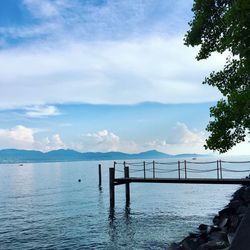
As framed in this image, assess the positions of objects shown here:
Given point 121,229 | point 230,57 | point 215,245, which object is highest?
point 230,57

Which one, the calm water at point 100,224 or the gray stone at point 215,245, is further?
the calm water at point 100,224

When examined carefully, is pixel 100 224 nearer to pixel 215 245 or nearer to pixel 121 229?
pixel 121 229

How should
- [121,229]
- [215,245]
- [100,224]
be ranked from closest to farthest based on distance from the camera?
1. [215,245]
2. [121,229]
3. [100,224]

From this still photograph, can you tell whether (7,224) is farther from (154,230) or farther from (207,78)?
(207,78)

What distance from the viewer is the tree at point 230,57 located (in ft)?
36.2

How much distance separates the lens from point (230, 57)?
13.7 metres

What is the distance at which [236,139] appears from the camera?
1272 centimetres

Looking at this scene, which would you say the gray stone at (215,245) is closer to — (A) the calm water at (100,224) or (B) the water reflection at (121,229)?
(A) the calm water at (100,224)

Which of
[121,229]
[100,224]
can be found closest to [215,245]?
[121,229]

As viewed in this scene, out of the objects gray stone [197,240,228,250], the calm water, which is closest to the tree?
gray stone [197,240,228,250]

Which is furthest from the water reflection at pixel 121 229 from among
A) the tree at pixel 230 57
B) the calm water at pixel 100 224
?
the tree at pixel 230 57

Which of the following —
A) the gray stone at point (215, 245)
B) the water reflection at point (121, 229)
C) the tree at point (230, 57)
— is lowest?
the water reflection at point (121, 229)

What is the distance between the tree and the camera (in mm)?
11021

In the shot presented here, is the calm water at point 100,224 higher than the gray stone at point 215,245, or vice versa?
the gray stone at point 215,245
